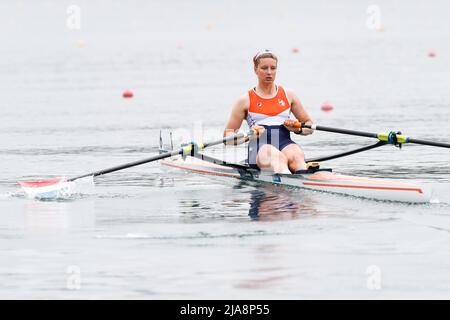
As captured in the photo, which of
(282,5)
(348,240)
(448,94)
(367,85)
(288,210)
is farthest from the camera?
(282,5)

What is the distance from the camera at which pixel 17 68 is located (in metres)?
64.4

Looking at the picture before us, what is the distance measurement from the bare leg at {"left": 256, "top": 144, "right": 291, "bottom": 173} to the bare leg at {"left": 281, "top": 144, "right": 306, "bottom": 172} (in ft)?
0.19

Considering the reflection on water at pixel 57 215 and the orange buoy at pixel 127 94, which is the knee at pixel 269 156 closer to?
the reflection on water at pixel 57 215

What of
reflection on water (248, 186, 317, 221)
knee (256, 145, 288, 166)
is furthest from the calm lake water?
knee (256, 145, 288, 166)

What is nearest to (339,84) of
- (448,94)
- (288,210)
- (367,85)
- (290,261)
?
(367,85)

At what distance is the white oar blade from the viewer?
18531 millimetres

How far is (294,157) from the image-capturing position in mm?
18453

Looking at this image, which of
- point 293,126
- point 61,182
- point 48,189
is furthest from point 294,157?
point 48,189

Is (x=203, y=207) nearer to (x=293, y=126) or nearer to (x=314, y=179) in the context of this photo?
(x=314, y=179)

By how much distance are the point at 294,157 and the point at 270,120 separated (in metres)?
0.71

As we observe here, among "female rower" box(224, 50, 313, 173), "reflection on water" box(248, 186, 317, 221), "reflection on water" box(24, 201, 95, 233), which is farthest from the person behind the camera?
"female rower" box(224, 50, 313, 173)

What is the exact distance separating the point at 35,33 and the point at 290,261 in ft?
422

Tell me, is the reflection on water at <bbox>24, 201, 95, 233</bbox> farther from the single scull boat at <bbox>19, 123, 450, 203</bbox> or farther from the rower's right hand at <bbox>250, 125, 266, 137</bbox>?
the rower's right hand at <bbox>250, 125, 266, 137</bbox>
